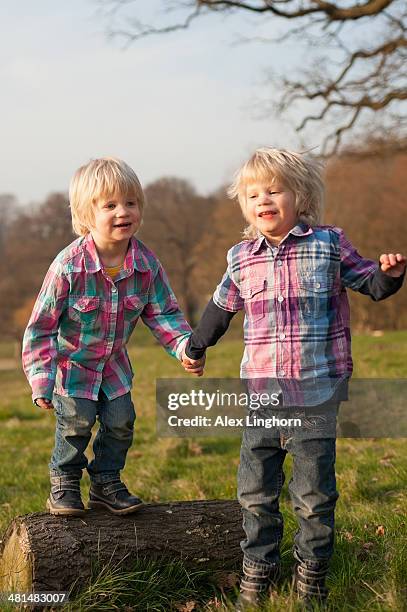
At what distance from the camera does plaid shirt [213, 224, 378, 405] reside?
133 inches

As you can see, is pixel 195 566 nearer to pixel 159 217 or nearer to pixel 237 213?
pixel 237 213

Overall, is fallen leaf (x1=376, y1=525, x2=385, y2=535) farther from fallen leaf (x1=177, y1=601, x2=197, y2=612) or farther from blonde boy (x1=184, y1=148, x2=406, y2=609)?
fallen leaf (x1=177, y1=601, x2=197, y2=612)

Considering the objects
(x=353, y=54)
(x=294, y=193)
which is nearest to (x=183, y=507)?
(x=294, y=193)

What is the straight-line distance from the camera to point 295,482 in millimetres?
3422

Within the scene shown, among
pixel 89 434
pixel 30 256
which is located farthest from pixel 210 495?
pixel 30 256

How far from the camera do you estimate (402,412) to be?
6.45 meters

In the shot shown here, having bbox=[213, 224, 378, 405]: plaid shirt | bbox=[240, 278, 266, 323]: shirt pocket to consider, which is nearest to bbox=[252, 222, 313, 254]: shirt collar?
bbox=[213, 224, 378, 405]: plaid shirt

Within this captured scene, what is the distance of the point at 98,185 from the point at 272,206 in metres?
0.86

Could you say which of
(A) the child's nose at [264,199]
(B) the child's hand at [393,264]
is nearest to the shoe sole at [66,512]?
(A) the child's nose at [264,199]

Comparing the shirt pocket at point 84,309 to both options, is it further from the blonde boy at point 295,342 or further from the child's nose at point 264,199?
the child's nose at point 264,199

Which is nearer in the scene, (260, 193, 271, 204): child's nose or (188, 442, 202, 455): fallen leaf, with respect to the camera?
(260, 193, 271, 204): child's nose

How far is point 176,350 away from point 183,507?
82cm

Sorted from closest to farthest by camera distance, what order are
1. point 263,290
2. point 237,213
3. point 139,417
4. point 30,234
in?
point 263,290 < point 139,417 < point 237,213 < point 30,234

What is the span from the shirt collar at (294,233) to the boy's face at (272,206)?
1.6 inches
